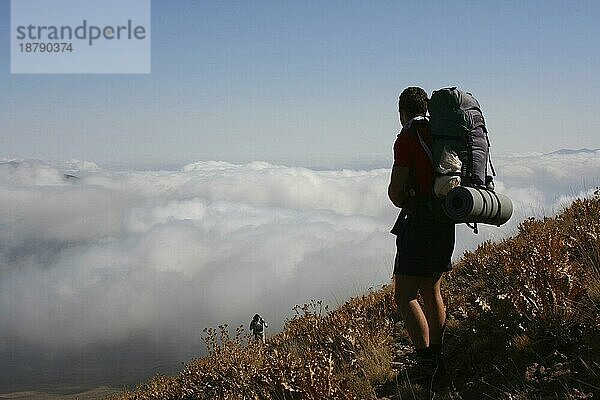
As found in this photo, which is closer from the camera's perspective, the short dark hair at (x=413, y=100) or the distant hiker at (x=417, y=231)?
the distant hiker at (x=417, y=231)

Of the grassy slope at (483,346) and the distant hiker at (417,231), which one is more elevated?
the distant hiker at (417,231)

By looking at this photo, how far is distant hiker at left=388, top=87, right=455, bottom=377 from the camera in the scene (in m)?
4.07

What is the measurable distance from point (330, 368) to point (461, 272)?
3683mm

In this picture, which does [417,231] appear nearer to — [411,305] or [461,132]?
[411,305]

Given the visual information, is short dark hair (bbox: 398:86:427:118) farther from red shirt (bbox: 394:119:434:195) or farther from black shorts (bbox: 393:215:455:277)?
black shorts (bbox: 393:215:455:277)

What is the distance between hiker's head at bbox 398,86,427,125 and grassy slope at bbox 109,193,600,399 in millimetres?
1697

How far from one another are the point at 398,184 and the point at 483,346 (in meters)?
1.70

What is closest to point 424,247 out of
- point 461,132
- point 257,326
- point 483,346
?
point 461,132

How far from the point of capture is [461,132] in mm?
3990

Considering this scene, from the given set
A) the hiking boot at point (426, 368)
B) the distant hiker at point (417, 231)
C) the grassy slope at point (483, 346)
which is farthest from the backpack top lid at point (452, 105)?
the hiking boot at point (426, 368)

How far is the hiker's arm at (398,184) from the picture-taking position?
4031 mm

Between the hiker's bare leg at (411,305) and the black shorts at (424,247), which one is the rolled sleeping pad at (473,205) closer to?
the black shorts at (424,247)

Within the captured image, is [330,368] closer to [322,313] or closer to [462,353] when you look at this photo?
[462,353]

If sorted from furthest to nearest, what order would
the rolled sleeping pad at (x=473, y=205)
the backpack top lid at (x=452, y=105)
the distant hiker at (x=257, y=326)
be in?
the distant hiker at (x=257, y=326), the backpack top lid at (x=452, y=105), the rolled sleeping pad at (x=473, y=205)
